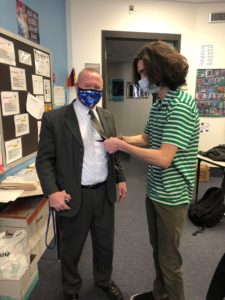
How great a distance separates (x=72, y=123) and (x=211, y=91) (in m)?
3.41

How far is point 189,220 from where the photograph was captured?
2.81m

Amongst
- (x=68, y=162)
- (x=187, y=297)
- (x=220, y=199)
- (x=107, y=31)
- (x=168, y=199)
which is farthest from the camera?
(x=107, y=31)

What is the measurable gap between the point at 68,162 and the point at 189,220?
6.36ft

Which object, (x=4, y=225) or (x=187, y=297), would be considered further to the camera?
(x=187, y=297)

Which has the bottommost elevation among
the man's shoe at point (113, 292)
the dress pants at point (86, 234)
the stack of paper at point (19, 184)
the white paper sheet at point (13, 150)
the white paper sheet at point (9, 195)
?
the man's shoe at point (113, 292)

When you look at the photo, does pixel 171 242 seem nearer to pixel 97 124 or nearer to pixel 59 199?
pixel 59 199

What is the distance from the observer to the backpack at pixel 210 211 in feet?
8.63

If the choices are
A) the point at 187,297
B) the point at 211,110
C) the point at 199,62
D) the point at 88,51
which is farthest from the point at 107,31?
the point at 187,297

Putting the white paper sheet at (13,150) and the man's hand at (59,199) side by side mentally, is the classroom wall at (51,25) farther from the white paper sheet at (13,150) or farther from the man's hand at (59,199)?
the man's hand at (59,199)

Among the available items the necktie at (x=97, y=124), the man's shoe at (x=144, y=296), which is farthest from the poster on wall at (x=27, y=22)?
the man's shoe at (x=144, y=296)

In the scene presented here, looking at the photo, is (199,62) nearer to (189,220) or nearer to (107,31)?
(107,31)

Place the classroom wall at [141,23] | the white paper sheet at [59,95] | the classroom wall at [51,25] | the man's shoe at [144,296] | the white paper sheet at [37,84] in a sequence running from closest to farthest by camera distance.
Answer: the man's shoe at [144,296] → the classroom wall at [51,25] → the white paper sheet at [37,84] → the white paper sheet at [59,95] → the classroom wall at [141,23]

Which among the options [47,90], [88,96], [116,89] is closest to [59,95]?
[47,90]

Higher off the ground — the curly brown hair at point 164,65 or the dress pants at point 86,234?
the curly brown hair at point 164,65
